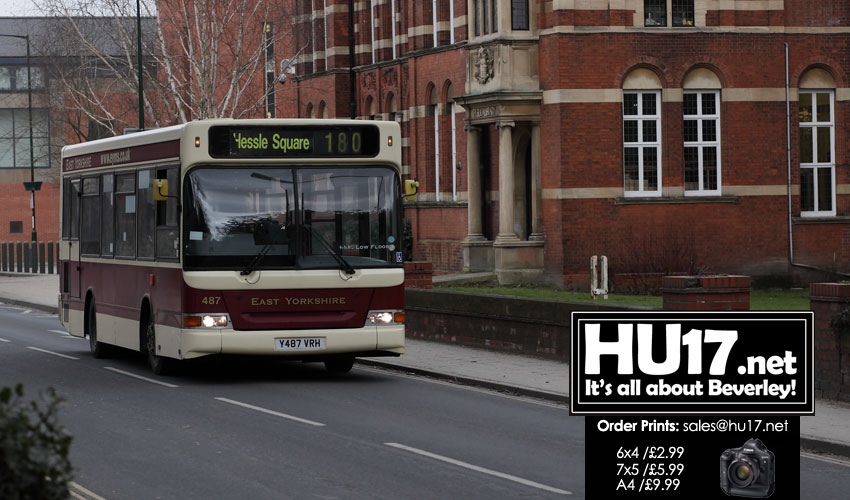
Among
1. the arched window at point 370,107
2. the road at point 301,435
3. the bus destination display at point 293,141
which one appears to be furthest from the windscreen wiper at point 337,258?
the arched window at point 370,107

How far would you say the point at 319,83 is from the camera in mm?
46688

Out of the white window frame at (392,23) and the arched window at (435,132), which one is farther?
the white window frame at (392,23)

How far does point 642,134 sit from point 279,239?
17.1 meters

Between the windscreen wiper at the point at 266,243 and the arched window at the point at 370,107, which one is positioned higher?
the arched window at the point at 370,107

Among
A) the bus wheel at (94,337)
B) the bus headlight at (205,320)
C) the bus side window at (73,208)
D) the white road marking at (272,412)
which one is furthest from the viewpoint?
the bus side window at (73,208)

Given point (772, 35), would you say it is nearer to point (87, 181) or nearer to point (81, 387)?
point (87, 181)

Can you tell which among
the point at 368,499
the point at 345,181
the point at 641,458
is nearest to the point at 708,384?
the point at 641,458

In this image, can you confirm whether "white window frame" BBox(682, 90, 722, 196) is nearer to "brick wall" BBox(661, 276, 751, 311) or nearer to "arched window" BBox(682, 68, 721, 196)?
"arched window" BBox(682, 68, 721, 196)

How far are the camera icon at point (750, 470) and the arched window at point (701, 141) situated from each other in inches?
1136

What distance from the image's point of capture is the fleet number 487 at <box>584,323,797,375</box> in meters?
4.49

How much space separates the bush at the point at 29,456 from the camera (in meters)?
4.23

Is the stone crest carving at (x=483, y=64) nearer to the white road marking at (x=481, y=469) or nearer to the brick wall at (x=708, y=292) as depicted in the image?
the brick wall at (x=708, y=292)

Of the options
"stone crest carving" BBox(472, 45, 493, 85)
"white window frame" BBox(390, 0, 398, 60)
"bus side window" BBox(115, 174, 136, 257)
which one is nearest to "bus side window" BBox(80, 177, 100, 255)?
"bus side window" BBox(115, 174, 136, 257)

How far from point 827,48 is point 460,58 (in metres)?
8.50
